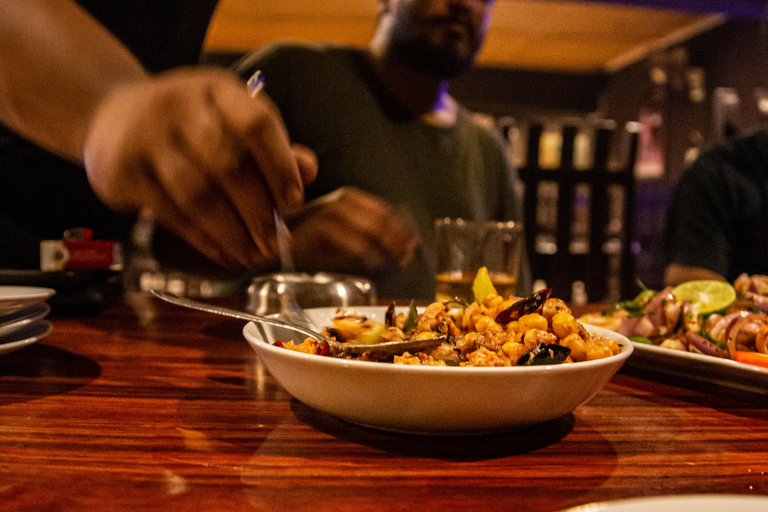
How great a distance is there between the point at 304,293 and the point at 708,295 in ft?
2.40

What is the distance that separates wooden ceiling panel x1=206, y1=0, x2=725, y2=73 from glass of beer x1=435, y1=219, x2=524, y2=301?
4.19 meters

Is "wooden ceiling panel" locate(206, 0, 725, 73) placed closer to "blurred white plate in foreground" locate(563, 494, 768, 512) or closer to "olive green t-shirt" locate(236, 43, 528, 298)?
"olive green t-shirt" locate(236, 43, 528, 298)

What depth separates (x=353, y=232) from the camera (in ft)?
4.94

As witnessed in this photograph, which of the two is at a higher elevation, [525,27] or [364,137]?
[525,27]

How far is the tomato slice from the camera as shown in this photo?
66 centimetres

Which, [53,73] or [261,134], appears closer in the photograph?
[261,134]

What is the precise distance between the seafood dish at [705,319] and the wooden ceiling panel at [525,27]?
4380 mm

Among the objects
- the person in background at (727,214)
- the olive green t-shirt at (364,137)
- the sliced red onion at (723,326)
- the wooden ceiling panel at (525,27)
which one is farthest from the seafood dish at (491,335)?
the wooden ceiling panel at (525,27)

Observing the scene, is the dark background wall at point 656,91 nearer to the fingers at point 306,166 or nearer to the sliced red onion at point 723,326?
the sliced red onion at point 723,326

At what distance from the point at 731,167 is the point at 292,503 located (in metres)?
2.85

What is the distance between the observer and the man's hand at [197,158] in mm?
655

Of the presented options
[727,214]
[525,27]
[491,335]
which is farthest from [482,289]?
[525,27]

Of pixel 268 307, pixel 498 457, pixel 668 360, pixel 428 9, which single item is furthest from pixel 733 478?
pixel 428 9

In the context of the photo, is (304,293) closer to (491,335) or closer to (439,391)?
(491,335)
